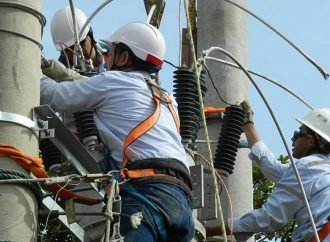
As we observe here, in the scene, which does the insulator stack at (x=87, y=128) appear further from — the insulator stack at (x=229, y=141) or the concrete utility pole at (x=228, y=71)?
the concrete utility pole at (x=228, y=71)

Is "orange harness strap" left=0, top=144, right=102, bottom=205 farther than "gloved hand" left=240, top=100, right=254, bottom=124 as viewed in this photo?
No

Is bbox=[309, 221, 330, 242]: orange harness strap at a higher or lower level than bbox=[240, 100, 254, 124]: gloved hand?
lower

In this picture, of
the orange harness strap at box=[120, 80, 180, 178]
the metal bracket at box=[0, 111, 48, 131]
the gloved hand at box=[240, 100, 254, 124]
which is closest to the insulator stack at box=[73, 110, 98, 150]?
the orange harness strap at box=[120, 80, 180, 178]

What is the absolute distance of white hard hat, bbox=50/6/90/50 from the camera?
24.7 feet

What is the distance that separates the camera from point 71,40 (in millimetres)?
7559

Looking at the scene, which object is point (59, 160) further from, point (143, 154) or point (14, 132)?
point (14, 132)

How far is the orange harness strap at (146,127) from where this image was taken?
5430mm

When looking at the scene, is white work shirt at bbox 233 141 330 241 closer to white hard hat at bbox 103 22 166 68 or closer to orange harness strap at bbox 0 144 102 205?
white hard hat at bbox 103 22 166 68

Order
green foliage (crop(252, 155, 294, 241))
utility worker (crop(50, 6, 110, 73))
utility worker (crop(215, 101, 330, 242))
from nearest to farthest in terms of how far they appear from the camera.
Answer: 1. utility worker (crop(215, 101, 330, 242))
2. utility worker (crop(50, 6, 110, 73))
3. green foliage (crop(252, 155, 294, 241))

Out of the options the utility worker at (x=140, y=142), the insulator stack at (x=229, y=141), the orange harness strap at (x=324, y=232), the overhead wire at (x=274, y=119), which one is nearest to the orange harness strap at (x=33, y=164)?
the utility worker at (x=140, y=142)

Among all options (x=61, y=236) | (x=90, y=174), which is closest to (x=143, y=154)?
(x=90, y=174)

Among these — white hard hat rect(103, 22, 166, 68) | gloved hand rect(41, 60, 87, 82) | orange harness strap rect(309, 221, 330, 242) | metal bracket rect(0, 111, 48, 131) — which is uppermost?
white hard hat rect(103, 22, 166, 68)

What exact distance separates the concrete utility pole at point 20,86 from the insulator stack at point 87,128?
4.21 feet

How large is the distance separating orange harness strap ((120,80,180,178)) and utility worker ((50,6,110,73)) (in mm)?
1263
